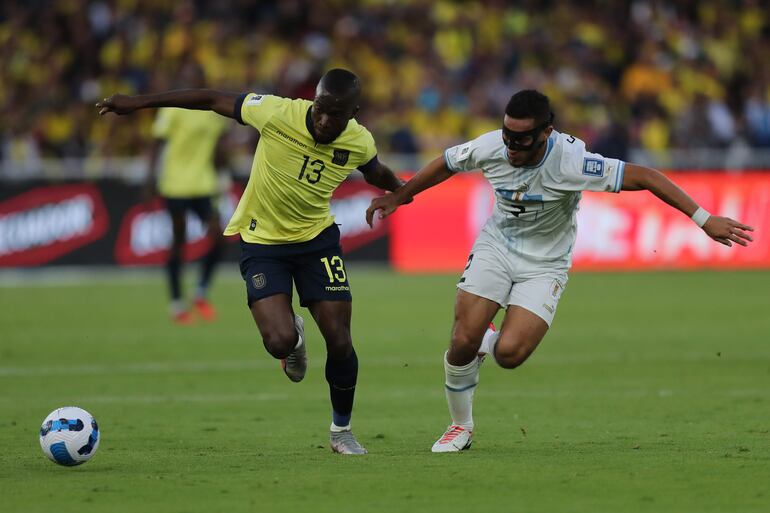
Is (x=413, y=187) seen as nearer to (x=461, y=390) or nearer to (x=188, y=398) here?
(x=461, y=390)

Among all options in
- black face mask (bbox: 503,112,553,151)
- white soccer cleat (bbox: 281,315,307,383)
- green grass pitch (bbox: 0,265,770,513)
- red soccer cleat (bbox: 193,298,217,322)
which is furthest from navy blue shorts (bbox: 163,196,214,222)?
black face mask (bbox: 503,112,553,151)

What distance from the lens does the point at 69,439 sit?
707cm

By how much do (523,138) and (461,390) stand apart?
1.53 meters

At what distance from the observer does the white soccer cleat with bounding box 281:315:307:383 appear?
838 centimetres

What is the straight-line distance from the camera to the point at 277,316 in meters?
8.06

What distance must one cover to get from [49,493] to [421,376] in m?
5.71

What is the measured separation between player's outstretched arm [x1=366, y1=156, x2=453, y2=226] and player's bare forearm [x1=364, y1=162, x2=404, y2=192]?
0.06 metres

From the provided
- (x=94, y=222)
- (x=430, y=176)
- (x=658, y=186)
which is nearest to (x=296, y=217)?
(x=430, y=176)

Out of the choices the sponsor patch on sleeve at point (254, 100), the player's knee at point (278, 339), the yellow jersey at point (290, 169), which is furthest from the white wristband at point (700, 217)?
the sponsor patch on sleeve at point (254, 100)

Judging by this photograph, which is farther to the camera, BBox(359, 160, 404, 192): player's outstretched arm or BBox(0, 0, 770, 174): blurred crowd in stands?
BBox(0, 0, 770, 174): blurred crowd in stands

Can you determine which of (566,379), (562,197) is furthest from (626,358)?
(562,197)

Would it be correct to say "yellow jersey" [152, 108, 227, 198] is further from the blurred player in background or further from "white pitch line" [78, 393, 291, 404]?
"white pitch line" [78, 393, 291, 404]

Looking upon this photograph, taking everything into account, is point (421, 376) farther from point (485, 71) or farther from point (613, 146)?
point (485, 71)

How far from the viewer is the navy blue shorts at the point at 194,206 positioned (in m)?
15.5
